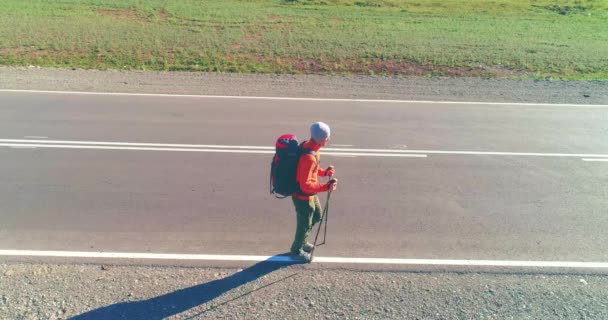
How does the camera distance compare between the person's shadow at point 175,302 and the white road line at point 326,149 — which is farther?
the white road line at point 326,149

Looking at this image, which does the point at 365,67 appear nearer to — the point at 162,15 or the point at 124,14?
the point at 162,15

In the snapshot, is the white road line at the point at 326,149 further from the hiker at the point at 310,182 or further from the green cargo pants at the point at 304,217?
the hiker at the point at 310,182

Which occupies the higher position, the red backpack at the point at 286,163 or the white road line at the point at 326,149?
the red backpack at the point at 286,163

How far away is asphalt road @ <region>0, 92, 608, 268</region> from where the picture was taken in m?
6.30

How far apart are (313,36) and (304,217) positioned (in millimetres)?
19056

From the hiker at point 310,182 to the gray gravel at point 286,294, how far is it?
52 centimetres

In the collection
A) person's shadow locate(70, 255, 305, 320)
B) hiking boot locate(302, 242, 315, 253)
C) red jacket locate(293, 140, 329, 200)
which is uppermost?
red jacket locate(293, 140, 329, 200)

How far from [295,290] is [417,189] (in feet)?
10.8

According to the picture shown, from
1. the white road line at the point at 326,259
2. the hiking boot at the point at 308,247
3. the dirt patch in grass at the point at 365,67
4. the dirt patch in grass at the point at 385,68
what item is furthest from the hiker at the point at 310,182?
the dirt patch in grass at the point at 385,68

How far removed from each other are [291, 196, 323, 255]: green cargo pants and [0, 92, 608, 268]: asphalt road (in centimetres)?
37

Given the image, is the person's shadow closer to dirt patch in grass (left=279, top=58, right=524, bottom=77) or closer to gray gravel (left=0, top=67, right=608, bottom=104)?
gray gravel (left=0, top=67, right=608, bottom=104)

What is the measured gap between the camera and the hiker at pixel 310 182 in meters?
5.12

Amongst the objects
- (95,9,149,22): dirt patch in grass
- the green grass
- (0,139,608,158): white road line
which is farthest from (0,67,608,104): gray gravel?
(95,9,149,22): dirt patch in grass

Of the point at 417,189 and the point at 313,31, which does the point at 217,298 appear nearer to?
the point at 417,189
